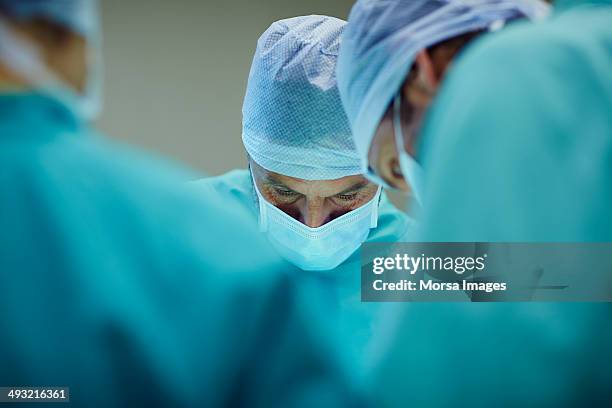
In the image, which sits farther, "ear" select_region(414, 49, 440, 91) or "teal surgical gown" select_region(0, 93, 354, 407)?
"ear" select_region(414, 49, 440, 91)

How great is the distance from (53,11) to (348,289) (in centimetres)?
80

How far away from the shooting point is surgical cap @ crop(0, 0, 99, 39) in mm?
1008

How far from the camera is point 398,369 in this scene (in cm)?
97

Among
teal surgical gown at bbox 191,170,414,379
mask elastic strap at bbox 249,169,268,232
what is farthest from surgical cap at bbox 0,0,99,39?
mask elastic strap at bbox 249,169,268,232

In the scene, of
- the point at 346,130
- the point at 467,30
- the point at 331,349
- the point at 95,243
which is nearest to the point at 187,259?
the point at 95,243

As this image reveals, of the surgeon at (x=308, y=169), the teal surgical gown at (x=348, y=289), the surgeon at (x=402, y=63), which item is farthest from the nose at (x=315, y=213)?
the surgeon at (x=402, y=63)

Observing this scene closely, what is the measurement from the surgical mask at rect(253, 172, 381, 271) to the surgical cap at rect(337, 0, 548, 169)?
29 cm

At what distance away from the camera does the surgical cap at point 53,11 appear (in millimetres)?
1008

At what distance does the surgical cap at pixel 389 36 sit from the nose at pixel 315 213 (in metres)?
0.28

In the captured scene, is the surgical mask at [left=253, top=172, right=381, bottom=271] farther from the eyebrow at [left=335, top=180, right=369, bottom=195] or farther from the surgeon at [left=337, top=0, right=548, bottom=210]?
the surgeon at [left=337, top=0, right=548, bottom=210]

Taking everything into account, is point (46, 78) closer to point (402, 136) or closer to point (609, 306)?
point (402, 136)

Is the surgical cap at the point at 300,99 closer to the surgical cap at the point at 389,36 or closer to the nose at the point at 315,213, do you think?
the nose at the point at 315,213

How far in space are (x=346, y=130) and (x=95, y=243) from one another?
0.73 metres

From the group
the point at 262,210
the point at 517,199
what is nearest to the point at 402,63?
the point at 517,199
